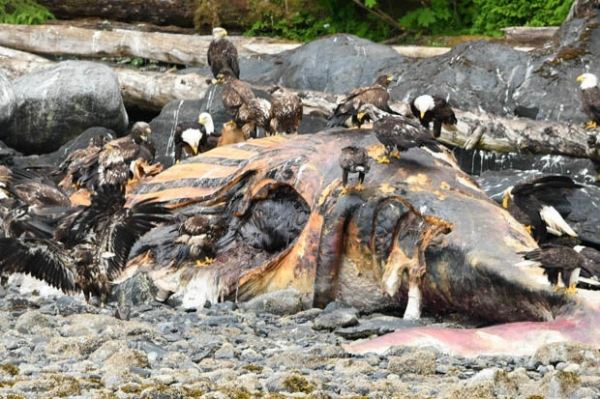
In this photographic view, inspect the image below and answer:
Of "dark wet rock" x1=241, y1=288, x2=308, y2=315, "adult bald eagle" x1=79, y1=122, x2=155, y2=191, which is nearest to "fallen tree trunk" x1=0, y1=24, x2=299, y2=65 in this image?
"adult bald eagle" x1=79, y1=122, x2=155, y2=191

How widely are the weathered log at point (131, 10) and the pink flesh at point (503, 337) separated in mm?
16787

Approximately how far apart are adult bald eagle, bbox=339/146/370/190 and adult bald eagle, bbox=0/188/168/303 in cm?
165

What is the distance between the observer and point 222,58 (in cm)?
1958

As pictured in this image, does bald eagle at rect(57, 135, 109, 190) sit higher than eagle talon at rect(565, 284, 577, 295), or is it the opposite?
eagle talon at rect(565, 284, 577, 295)

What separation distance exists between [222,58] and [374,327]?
10233 mm

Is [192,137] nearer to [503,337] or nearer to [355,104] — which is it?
[355,104]

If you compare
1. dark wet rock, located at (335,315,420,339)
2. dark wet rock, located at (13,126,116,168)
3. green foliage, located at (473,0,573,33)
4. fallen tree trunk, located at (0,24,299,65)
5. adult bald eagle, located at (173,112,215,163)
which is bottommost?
dark wet rock, located at (13,126,116,168)

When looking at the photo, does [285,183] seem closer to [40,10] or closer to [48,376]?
[48,376]

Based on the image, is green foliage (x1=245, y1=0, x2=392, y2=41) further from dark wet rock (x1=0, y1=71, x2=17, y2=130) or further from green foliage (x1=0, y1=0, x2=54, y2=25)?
dark wet rock (x1=0, y1=71, x2=17, y2=130)

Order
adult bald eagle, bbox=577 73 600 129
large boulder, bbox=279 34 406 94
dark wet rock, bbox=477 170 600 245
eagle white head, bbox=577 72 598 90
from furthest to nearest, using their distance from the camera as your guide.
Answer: large boulder, bbox=279 34 406 94
eagle white head, bbox=577 72 598 90
adult bald eagle, bbox=577 73 600 129
dark wet rock, bbox=477 170 600 245

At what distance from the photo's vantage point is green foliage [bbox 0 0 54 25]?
80.9 feet

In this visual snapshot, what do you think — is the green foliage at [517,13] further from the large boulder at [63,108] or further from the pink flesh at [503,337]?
the pink flesh at [503,337]

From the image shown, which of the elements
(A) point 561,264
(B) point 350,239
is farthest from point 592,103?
(A) point 561,264

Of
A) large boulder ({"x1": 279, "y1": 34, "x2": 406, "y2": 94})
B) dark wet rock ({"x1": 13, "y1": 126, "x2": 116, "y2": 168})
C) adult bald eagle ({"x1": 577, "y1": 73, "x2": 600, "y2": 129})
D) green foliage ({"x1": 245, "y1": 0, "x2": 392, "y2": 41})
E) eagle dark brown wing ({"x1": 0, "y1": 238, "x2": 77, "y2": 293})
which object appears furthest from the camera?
green foliage ({"x1": 245, "y1": 0, "x2": 392, "y2": 41})
